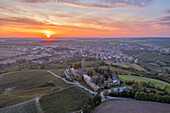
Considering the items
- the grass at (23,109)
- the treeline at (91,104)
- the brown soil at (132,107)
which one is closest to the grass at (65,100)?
the grass at (23,109)

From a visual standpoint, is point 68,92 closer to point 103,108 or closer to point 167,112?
point 103,108

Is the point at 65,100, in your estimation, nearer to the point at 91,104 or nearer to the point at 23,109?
the point at 91,104

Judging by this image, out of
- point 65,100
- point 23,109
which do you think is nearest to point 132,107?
point 65,100

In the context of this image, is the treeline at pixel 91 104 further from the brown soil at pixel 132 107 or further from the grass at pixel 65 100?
the grass at pixel 65 100

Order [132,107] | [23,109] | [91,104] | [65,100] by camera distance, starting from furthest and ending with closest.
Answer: [65,100], [23,109], [91,104], [132,107]

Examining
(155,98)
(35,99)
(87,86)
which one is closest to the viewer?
(155,98)

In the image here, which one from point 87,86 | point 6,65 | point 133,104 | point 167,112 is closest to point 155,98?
point 167,112

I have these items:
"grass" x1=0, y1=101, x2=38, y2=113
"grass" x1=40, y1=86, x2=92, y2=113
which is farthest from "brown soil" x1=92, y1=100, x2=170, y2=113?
"grass" x1=0, y1=101, x2=38, y2=113

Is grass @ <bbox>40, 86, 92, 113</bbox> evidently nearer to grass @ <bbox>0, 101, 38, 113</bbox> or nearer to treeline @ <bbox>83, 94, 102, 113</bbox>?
grass @ <bbox>0, 101, 38, 113</bbox>
